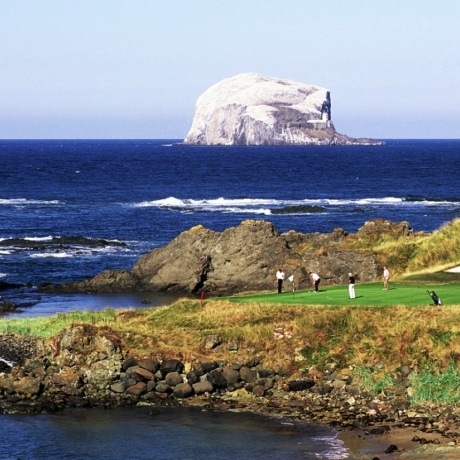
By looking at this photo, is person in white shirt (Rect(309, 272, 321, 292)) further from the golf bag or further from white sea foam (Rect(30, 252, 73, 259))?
white sea foam (Rect(30, 252, 73, 259))

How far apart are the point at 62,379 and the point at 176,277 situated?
2281cm

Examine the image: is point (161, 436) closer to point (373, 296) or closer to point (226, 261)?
point (373, 296)

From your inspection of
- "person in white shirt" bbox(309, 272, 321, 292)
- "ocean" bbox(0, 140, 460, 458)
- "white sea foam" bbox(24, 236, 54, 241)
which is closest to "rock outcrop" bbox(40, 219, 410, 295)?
"ocean" bbox(0, 140, 460, 458)

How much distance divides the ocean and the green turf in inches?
358

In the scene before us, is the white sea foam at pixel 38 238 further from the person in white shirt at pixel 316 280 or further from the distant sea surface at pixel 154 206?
the person in white shirt at pixel 316 280

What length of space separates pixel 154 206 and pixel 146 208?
8.68 feet

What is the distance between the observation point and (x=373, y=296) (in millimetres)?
39906

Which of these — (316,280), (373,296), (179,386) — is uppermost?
(316,280)

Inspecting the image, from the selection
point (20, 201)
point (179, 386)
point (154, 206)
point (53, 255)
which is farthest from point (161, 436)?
point (20, 201)

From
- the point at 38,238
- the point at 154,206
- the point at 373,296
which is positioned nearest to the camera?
the point at 373,296

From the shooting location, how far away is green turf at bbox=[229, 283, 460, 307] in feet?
126

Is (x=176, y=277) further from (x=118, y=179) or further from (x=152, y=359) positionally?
(x=118, y=179)

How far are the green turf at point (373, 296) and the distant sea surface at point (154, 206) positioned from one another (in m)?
12.5

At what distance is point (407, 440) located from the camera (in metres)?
28.6
